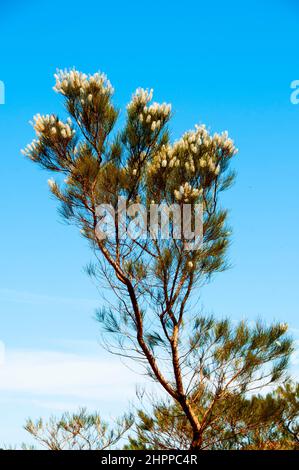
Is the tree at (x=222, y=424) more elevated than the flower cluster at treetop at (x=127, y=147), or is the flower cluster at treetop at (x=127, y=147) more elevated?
the flower cluster at treetop at (x=127, y=147)

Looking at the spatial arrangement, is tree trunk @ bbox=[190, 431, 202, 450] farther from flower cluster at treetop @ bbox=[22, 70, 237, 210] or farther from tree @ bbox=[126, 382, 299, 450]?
flower cluster at treetop @ bbox=[22, 70, 237, 210]

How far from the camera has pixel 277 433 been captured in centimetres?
703

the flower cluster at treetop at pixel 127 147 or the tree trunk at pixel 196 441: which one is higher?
the flower cluster at treetop at pixel 127 147

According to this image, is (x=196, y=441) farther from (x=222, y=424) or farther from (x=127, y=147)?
(x=127, y=147)

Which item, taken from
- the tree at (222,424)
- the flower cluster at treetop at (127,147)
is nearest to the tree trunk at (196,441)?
the tree at (222,424)

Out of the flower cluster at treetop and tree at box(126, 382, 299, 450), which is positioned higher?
the flower cluster at treetop

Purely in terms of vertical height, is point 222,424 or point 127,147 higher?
point 127,147

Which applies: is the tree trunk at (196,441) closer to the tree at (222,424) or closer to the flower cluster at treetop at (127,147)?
the tree at (222,424)

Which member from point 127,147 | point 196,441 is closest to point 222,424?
point 196,441

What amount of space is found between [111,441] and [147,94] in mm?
3733

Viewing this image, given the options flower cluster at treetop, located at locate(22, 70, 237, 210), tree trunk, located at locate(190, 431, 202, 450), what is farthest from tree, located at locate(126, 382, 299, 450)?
flower cluster at treetop, located at locate(22, 70, 237, 210)
